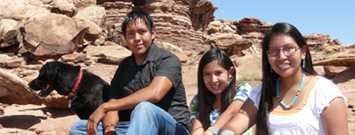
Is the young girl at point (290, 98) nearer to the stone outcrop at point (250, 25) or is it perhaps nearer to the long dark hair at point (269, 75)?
the long dark hair at point (269, 75)

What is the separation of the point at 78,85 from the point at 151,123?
1841 mm

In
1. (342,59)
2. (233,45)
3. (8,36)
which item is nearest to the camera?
(342,59)

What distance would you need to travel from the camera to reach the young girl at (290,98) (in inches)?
95.7

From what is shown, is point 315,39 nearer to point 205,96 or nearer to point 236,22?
point 236,22

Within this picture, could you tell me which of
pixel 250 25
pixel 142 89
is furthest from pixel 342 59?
pixel 250 25

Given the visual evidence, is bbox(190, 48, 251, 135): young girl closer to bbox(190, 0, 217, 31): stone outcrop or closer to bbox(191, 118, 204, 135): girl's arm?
bbox(191, 118, 204, 135): girl's arm

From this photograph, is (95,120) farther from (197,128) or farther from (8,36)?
(8,36)

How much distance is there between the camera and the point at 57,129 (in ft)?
23.4

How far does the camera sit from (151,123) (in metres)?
3.36

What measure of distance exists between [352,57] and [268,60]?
252 inches

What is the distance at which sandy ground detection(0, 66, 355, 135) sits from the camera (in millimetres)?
6859

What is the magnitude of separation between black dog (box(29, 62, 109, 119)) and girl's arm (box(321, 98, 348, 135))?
2719mm

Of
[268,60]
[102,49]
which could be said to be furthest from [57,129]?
[102,49]

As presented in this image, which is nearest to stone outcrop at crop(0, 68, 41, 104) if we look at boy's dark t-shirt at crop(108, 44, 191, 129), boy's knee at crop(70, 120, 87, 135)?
boy's knee at crop(70, 120, 87, 135)
